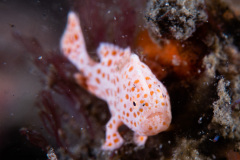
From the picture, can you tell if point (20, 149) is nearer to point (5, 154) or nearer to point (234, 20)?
point (5, 154)

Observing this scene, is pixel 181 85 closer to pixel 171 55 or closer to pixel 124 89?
pixel 171 55

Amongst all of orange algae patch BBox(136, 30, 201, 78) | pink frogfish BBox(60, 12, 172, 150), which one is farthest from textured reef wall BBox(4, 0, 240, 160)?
pink frogfish BBox(60, 12, 172, 150)

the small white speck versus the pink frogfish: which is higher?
the small white speck

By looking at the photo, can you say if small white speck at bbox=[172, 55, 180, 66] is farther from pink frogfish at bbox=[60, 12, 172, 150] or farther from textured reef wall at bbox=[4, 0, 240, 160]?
pink frogfish at bbox=[60, 12, 172, 150]

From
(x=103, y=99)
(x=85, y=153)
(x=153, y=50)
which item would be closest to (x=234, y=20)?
(x=153, y=50)

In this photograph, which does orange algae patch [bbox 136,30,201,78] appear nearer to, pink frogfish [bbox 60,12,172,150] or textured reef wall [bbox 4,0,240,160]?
textured reef wall [bbox 4,0,240,160]

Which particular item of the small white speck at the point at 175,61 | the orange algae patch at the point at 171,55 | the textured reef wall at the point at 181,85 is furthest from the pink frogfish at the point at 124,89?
the small white speck at the point at 175,61

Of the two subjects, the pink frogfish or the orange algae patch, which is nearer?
the pink frogfish
